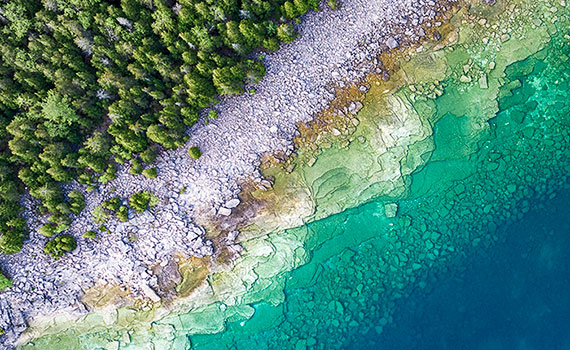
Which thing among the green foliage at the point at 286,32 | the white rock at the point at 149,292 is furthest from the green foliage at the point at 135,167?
the green foliage at the point at 286,32

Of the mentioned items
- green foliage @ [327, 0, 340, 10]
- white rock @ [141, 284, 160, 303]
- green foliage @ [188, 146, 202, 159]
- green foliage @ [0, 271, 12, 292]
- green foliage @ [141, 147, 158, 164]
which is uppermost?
green foliage @ [327, 0, 340, 10]

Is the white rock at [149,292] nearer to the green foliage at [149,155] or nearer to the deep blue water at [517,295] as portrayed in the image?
the green foliage at [149,155]

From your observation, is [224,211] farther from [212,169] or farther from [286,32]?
[286,32]

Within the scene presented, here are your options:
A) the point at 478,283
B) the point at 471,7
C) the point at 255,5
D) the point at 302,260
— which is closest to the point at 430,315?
the point at 478,283

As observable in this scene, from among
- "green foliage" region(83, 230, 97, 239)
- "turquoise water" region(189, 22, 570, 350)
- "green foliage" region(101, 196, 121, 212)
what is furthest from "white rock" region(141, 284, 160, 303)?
"green foliage" region(101, 196, 121, 212)

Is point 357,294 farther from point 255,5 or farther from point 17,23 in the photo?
point 17,23

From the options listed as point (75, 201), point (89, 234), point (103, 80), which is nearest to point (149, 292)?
point (89, 234)

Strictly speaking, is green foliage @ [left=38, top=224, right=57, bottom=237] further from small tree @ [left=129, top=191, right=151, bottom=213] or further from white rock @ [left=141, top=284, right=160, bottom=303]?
white rock @ [left=141, top=284, right=160, bottom=303]
